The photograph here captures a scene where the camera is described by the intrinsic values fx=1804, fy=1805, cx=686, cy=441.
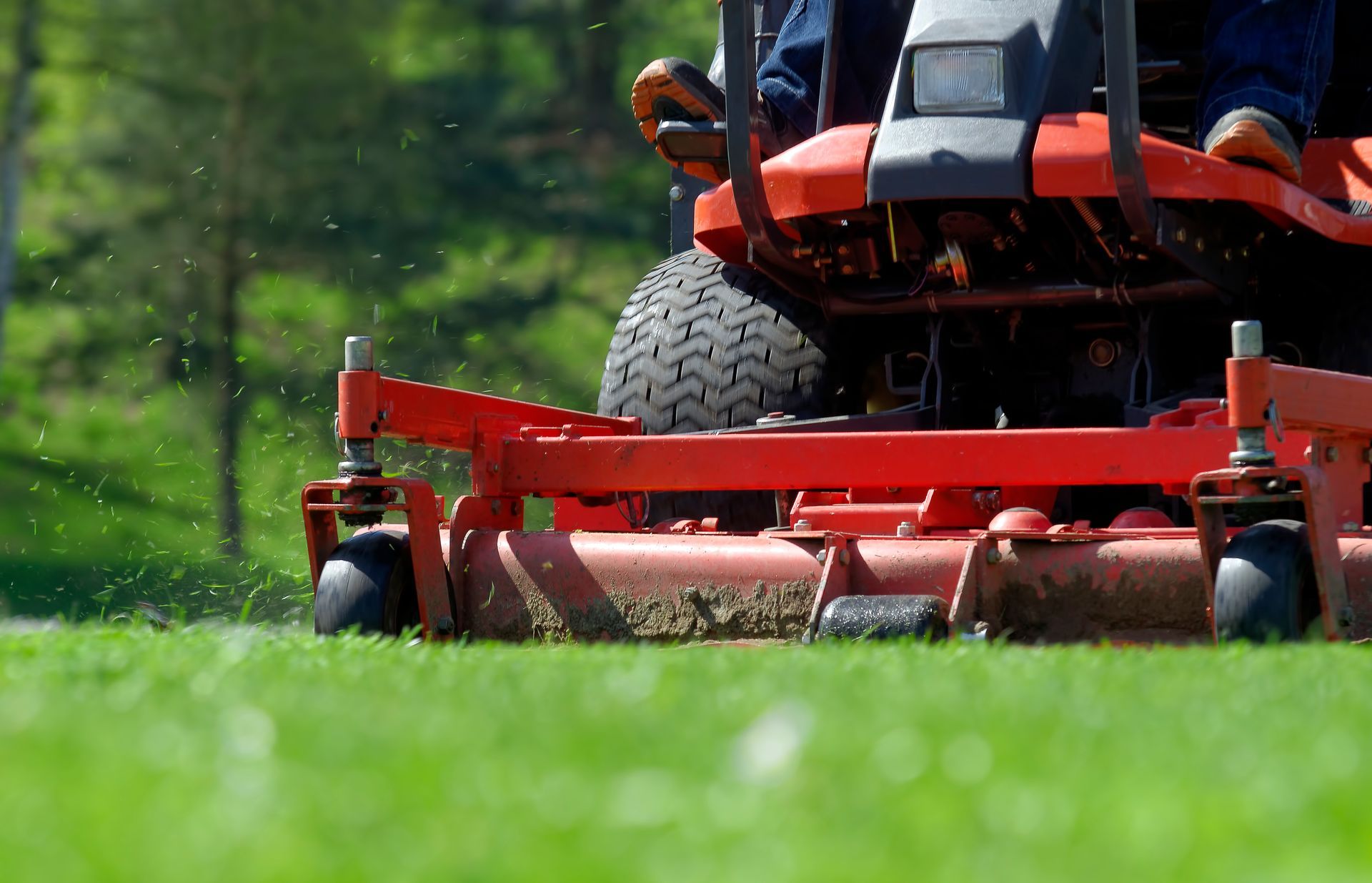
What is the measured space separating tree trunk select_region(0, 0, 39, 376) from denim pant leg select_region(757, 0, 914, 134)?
9165mm

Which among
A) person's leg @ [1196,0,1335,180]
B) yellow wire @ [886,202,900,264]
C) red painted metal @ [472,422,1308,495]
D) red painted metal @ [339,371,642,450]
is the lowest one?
red painted metal @ [472,422,1308,495]

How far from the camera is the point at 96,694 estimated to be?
2.13 meters

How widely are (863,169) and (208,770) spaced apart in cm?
323

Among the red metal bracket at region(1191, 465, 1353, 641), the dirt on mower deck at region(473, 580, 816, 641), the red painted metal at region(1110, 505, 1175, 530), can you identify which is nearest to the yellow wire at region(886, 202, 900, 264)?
the red painted metal at region(1110, 505, 1175, 530)

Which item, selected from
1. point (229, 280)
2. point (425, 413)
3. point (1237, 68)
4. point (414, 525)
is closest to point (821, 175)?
point (1237, 68)

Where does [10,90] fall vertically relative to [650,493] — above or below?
above

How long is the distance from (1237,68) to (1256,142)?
10.8 inches

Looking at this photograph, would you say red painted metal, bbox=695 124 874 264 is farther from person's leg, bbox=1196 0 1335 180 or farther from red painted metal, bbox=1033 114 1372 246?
person's leg, bbox=1196 0 1335 180

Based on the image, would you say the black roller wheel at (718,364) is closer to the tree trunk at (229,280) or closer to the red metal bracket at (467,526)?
the red metal bracket at (467,526)

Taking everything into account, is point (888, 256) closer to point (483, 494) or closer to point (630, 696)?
point (483, 494)

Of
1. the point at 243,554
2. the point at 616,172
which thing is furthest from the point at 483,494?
the point at 616,172

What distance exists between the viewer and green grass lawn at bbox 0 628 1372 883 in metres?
1.30

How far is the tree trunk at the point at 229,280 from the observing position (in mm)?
13297

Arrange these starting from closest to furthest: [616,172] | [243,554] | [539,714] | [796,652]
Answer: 1. [539,714]
2. [796,652]
3. [243,554]
4. [616,172]
